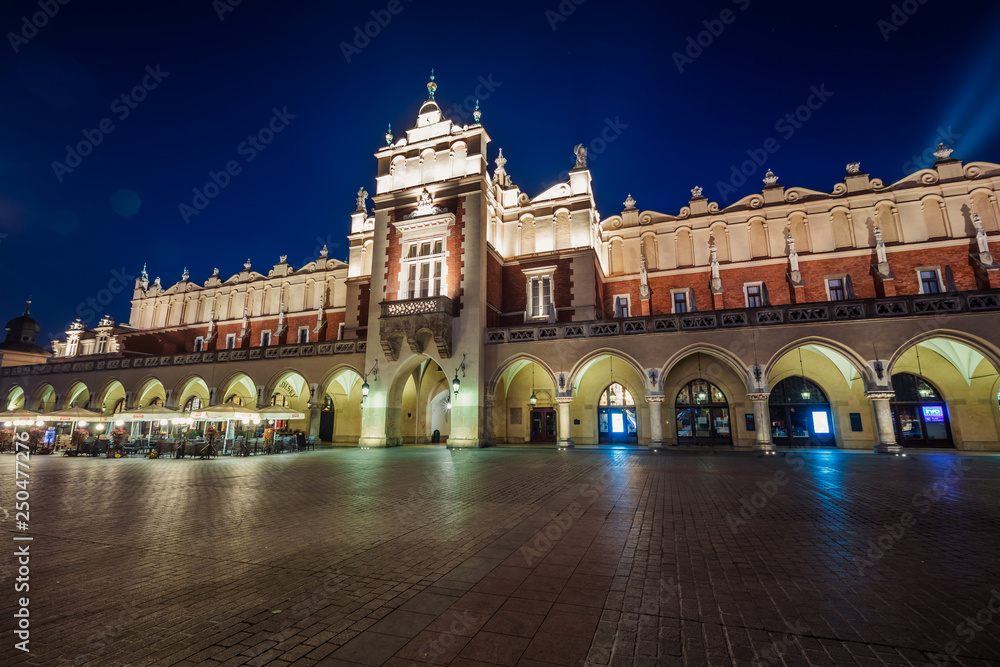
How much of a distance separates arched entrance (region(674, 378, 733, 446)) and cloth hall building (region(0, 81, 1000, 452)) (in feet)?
0.31

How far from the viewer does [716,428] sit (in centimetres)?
2441

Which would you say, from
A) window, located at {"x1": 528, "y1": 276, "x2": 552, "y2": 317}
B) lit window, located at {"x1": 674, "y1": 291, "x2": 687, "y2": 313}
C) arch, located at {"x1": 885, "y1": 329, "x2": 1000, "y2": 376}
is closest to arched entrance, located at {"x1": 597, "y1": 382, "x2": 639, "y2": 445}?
window, located at {"x1": 528, "y1": 276, "x2": 552, "y2": 317}

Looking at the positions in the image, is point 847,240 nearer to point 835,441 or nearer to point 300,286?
point 835,441

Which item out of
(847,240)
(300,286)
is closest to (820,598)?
(847,240)

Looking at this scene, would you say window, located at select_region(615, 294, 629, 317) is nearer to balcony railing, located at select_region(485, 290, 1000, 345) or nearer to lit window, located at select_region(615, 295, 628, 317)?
lit window, located at select_region(615, 295, 628, 317)

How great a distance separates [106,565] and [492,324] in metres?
22.3

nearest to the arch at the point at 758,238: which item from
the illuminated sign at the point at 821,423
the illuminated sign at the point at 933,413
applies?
the illuminated sign at the point at 821,423

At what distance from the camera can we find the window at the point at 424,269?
26344 mm

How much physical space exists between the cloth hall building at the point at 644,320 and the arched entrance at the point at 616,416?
0.11 meters

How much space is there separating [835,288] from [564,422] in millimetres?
16876

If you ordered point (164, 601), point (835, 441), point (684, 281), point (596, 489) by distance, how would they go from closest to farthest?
point (164, 601) → point (596, 489) → point (835, 441) → point (684, 281)

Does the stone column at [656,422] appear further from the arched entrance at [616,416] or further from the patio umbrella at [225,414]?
the patio umbrella at [225,414]

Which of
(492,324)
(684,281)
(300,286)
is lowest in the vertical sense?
(492,324)

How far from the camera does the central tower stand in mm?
24391
